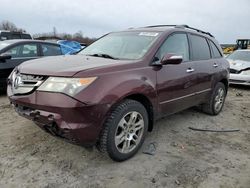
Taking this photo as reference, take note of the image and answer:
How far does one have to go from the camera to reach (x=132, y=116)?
351cm

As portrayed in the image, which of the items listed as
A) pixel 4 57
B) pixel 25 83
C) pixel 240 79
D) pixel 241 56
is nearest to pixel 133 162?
pixel 25 83

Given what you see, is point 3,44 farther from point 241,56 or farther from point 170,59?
point 241,56

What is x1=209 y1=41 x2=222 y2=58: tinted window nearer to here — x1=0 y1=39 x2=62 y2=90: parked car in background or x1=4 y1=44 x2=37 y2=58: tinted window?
x1=0 y1=39 x2=62 y2=90: parked car in background

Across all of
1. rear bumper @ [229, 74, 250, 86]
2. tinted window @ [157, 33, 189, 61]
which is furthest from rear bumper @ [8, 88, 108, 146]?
rear bumper @ [229, 74, 250, 86]

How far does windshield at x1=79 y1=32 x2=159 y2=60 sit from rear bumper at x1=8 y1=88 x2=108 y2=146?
3.94 ft

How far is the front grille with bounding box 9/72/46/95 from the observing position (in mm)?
3209

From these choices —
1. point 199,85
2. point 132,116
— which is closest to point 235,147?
point 199,85

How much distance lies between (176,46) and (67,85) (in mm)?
2170

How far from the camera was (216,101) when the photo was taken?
575cm

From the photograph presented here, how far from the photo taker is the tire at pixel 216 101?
558 cm

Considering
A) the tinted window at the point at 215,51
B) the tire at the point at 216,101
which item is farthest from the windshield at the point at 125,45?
the tire at the point at 216,101

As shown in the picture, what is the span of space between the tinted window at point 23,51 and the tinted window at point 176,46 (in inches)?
169

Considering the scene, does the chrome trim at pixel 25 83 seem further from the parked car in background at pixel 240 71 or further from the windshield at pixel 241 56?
the windshield at pixel 241 56

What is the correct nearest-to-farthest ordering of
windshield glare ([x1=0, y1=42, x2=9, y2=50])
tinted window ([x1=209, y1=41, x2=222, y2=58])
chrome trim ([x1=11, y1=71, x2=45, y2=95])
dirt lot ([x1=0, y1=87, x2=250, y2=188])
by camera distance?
dirt lot ([x1=0, y1=87, x2=250, y2=188])
chrome trim ([x1=11, y1=71, x2=45, y2=95])
tinted window ([x1=209, y1=41, x2=222, y2=58])
windshield glare ([x1=0, y1=42, x2=9, y2=50])
